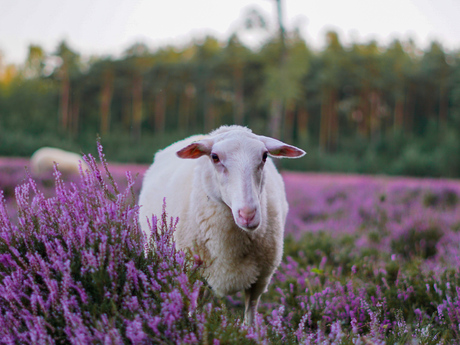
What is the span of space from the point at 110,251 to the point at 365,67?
40065 millimetres

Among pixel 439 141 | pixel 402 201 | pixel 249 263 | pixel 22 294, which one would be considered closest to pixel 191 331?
pixel 22 294

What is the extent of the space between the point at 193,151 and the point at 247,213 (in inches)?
30.6

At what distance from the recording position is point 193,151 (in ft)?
9.09

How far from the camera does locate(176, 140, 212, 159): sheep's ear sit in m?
2.68

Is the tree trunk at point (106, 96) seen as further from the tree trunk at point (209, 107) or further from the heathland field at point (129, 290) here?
the heathland field at point (129, 290)

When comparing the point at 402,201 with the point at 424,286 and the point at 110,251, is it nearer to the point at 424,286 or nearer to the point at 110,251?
the point at 424,286

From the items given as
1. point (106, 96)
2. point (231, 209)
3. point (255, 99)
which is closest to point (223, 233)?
point (231, 209)

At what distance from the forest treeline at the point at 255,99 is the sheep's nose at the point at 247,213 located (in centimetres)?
2656

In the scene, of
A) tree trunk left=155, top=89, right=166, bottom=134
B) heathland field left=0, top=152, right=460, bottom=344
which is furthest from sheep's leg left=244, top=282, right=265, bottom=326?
tree trunk left=155, top=89, right=166, bottom=134

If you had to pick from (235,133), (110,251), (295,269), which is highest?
(235,133)

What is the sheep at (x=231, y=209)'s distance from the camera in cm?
245

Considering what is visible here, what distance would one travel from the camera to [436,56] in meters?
39.1

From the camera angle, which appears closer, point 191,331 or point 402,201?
point 191,331

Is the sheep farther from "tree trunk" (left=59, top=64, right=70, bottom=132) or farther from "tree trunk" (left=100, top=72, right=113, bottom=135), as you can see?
"tree trunk" (left=100, top=72, right=113, bottom=135)
